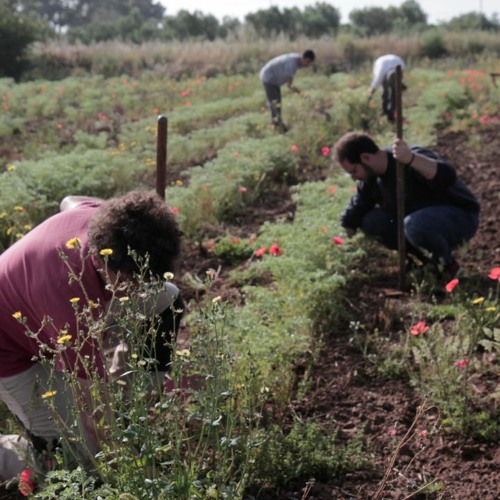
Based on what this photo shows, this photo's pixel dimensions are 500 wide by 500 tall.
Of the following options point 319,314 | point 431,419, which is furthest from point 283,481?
point 319,314

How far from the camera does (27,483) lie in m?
2.62

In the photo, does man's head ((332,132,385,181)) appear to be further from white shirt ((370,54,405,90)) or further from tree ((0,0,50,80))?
tree ((0,0,50,80))

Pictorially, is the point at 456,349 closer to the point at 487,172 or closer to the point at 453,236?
the point at 453,236

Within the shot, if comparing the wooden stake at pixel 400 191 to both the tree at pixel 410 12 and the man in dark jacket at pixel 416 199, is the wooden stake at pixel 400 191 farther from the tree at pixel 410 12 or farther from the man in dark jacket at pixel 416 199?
the tree at pixel 410 12

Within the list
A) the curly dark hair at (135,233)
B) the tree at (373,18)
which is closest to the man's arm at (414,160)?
the curly dark hair at (135,233)

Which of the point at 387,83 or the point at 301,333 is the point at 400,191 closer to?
the point at 301,333

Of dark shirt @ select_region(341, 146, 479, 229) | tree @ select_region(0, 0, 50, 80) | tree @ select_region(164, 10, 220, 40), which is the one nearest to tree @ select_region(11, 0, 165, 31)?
tree @ select_region(164, 10, 220, 40)

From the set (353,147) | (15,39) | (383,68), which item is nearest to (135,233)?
(353,147)

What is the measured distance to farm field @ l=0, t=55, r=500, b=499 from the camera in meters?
2.75

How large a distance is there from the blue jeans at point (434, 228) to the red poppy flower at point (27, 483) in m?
3.01

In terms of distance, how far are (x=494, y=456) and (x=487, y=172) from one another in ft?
18.3

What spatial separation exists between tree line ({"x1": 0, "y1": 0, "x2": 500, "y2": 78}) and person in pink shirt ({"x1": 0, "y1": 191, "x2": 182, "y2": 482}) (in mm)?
19547

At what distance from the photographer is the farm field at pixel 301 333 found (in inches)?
108

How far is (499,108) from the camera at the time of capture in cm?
1215
